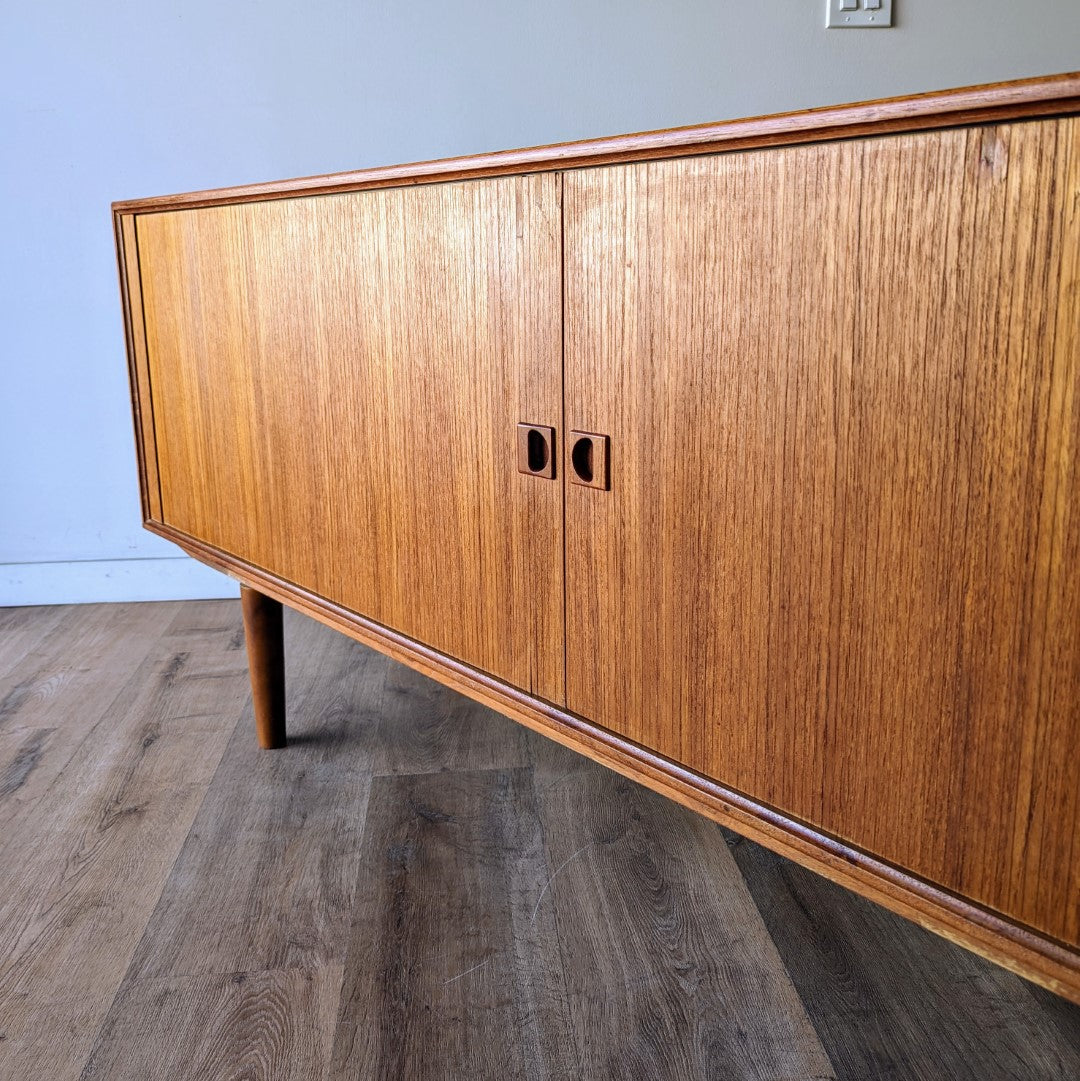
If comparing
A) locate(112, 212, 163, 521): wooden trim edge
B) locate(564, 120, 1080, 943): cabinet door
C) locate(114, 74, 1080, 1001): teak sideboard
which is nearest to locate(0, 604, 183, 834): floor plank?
locate(112, 212, 163, 521): wooden trim edge

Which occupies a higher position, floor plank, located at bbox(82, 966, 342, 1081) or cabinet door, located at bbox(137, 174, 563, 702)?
cabinet door, located at bbox(137, 174, 563, 702)

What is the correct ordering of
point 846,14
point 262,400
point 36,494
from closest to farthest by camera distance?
point 262,400 → point 846,14 → point 36,494

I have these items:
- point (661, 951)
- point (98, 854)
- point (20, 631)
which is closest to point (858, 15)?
point (661, 951)

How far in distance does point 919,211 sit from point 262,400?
2.63 feet

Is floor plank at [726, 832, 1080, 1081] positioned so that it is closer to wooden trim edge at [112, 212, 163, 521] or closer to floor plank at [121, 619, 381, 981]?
floor plank at [121, 619, 381, 981]

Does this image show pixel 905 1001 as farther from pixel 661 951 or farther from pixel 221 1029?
pixel 221 1029

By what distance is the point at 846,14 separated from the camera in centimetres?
180

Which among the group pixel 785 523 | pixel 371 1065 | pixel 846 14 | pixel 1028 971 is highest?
pixel 846 14

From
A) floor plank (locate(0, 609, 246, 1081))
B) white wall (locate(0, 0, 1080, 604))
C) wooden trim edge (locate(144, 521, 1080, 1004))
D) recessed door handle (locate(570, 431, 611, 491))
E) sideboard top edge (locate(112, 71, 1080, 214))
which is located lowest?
floor plank (locate(0, 609, 246, 1081))

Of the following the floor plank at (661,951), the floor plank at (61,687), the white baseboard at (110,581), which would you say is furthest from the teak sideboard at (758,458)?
the white baseboard at (110,581)

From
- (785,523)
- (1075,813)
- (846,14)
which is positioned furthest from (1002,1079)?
(846,14)

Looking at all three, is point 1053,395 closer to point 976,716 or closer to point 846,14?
point 976,716

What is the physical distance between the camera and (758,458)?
2.36 ft

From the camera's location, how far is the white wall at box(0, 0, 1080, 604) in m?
1.83
